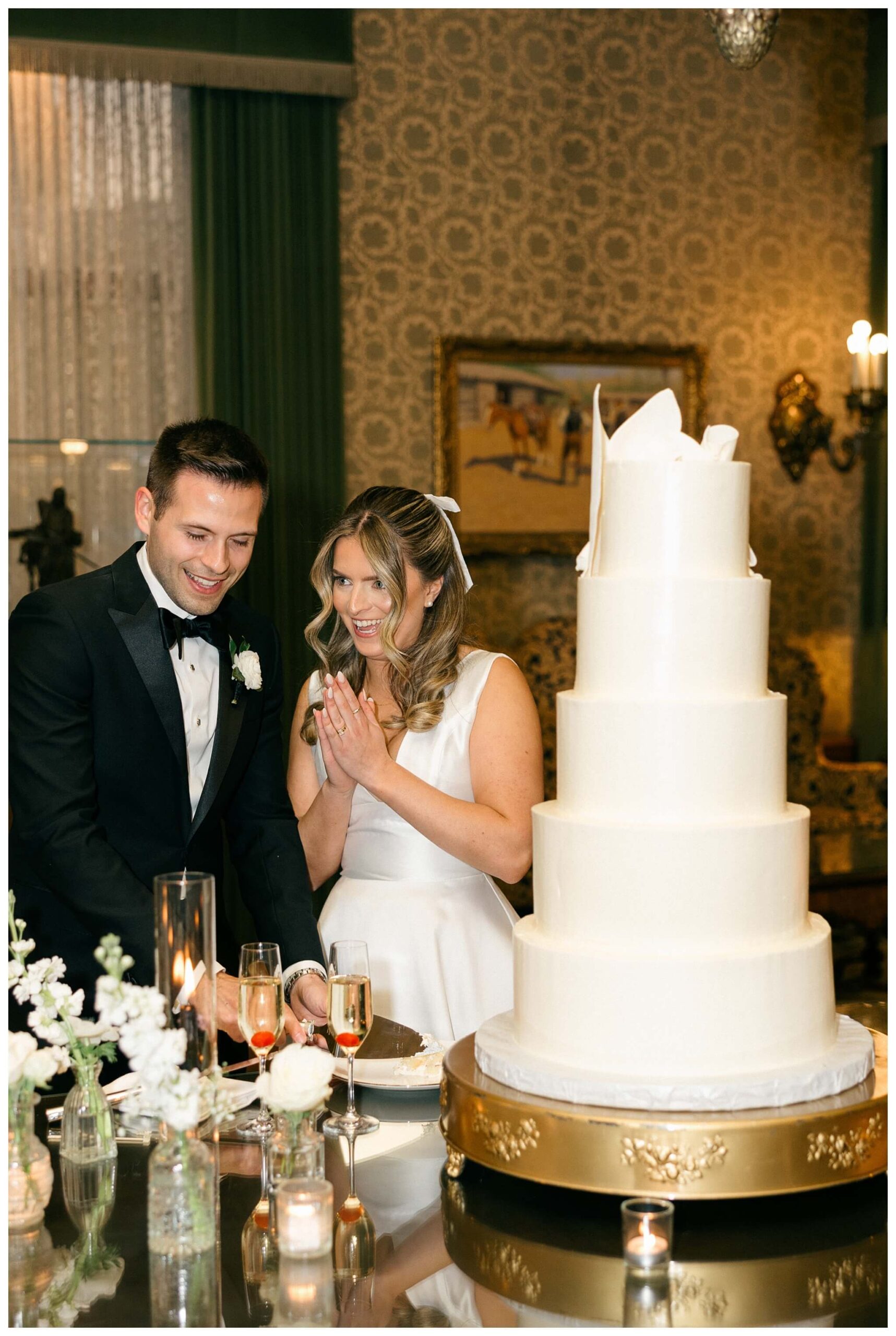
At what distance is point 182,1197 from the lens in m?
1.73

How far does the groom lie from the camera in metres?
2.74

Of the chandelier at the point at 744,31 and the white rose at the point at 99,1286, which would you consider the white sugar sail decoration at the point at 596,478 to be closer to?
the white rose at the point at 99,1286

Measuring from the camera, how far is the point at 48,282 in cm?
611

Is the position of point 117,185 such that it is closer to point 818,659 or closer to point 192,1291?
point 818,659

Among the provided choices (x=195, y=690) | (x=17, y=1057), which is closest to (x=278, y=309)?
(x=195, y=690)

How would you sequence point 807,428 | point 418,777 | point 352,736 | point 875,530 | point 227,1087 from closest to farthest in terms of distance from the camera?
point 227,1087
point 352,736
point 418,777
point 807,428
point 875,530

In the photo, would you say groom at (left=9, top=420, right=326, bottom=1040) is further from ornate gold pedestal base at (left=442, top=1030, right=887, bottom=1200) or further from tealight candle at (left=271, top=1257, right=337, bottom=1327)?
tealight candle at (left=271, top=1257, right=337, bottom=1327)

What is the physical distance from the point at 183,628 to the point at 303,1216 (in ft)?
5.24

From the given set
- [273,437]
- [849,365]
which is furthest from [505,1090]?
[849,365]

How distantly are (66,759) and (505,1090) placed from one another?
1.29 meters

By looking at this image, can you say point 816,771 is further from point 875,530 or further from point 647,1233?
point 647,1233

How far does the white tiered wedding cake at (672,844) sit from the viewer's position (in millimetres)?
1925

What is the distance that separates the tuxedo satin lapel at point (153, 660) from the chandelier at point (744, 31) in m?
2.32

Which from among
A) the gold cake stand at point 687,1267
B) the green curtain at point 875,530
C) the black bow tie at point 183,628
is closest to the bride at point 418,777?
the black bow tie at point 183,628
